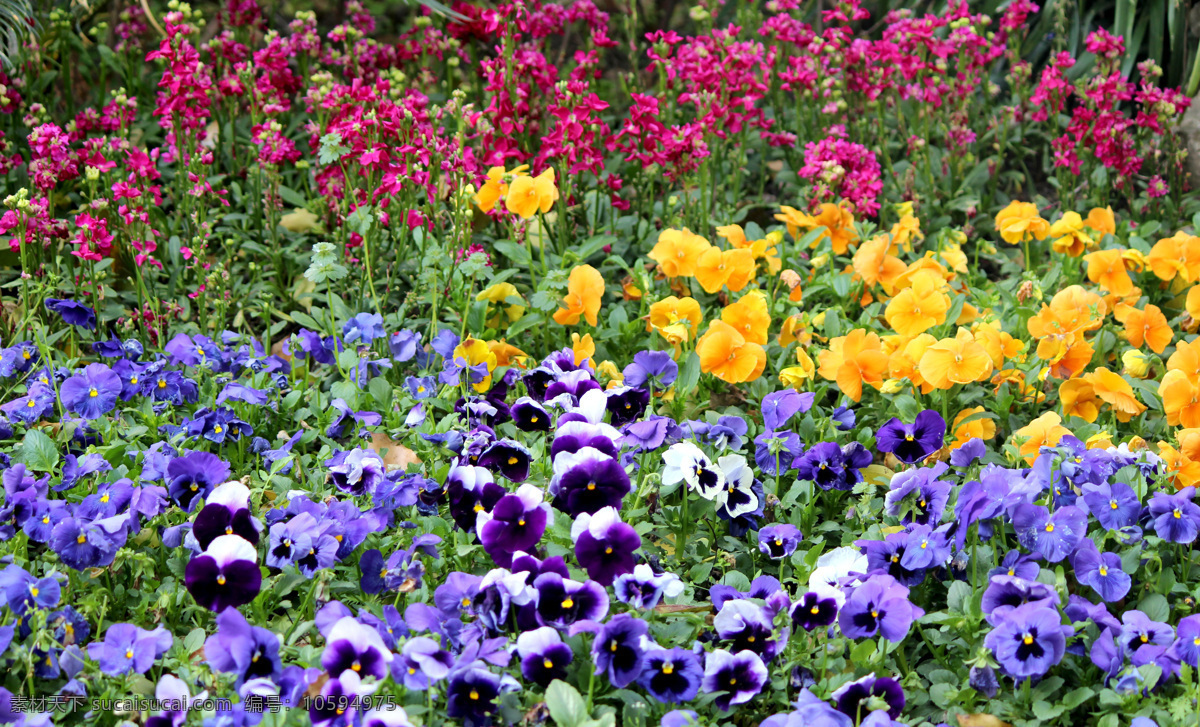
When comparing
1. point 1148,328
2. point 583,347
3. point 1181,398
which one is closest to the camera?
point 1181,398

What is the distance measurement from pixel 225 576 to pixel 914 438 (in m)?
1.38

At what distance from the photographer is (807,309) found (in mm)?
3176

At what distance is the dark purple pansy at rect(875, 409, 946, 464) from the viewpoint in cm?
216

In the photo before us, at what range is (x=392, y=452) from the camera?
241cm

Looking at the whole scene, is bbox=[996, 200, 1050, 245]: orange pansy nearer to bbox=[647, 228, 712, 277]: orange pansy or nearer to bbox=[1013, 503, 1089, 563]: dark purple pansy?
bbox=[647, 228, 712, 277]: orange pansy

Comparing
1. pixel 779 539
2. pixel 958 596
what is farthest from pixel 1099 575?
pixel 779 539

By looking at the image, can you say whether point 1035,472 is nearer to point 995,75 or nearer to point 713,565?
point 713,565

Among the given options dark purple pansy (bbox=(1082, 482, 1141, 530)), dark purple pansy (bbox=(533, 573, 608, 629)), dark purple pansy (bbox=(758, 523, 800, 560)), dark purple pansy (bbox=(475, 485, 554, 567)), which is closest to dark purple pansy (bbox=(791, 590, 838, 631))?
dark purple pansy (bbox=(758, 523, 800, 560))

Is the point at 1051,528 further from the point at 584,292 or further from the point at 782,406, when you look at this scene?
the point at 584,292

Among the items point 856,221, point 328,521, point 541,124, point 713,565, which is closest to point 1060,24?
point 856,221

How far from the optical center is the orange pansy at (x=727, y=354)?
246 cm

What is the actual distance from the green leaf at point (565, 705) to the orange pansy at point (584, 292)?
1313 mm

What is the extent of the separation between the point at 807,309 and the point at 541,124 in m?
1.13

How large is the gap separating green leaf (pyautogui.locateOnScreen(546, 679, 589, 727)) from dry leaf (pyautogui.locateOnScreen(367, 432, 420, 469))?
86cm
